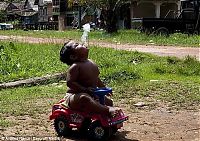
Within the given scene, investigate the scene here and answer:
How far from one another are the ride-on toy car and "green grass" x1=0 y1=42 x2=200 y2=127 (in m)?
0.87

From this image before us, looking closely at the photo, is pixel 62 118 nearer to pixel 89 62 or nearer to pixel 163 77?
pixel 89 62

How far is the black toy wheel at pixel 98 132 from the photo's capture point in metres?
5.26

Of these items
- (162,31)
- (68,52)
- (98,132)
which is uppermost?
(68,52)

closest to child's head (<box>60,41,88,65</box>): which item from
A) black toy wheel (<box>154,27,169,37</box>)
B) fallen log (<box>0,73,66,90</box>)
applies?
fallen log (<box>0,73,66,90</box>)

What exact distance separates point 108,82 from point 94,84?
4.10 meters

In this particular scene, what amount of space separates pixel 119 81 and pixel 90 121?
437cm

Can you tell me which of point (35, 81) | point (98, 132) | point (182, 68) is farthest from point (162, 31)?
point (98, 132)

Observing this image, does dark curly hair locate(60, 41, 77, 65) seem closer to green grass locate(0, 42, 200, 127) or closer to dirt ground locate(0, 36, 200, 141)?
dirt ground locate(0, 36, 200, 141)

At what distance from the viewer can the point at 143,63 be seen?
505 inches

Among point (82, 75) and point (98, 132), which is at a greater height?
→ point (82, 75)

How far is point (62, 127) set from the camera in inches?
221

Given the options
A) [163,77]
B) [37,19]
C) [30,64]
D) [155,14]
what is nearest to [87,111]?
[163,77]

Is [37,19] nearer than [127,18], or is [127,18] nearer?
[127,18]

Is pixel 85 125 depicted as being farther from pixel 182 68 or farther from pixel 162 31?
pixel 162 31
